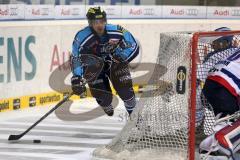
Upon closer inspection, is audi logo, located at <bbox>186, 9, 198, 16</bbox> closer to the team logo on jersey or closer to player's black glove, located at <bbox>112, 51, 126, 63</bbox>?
player's black glove, located at <bbox>112, 51, 126, 63</bbox>

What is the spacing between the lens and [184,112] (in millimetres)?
6723

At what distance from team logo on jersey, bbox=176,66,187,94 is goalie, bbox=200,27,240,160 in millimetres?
322

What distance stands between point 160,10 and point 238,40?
6.87 meters

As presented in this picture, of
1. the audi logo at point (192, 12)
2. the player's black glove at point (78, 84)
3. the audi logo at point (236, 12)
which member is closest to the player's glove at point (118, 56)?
the player's black glove at point (78, 84)

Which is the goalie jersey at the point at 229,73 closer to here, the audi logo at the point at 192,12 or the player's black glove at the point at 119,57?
the player's black glove at the point at 119,57

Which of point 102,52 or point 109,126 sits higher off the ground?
point 102,52

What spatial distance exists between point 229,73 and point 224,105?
245mm

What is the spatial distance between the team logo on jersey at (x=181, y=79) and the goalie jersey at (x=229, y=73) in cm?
33

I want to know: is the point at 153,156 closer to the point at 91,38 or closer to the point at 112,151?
the point at 112,151

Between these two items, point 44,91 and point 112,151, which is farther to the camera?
point 44,91

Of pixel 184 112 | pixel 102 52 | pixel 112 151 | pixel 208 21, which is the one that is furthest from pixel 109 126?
pixel 208 21

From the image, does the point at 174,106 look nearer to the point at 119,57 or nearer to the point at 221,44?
the point at 221,44

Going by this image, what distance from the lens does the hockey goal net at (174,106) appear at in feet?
21.5

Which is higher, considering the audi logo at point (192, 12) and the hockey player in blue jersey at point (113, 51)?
the audi logo at point (192, 12)
